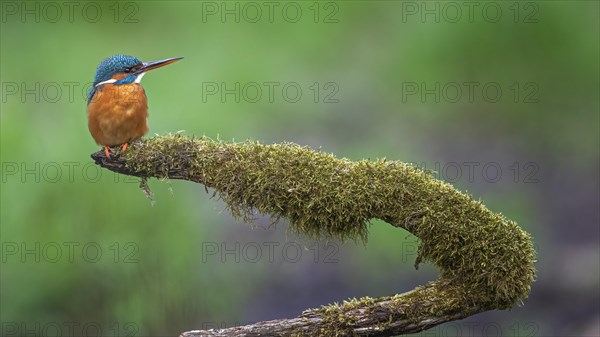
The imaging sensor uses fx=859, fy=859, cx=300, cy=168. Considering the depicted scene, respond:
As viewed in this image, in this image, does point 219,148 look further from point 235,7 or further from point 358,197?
point 235,7

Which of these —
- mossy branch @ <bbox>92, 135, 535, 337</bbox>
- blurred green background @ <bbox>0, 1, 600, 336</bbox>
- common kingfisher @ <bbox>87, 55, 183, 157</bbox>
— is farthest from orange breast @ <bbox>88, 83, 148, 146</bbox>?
blurred green background @ <bbox>0, 1, 600, 336</bbox>

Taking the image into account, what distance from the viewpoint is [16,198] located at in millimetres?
6785

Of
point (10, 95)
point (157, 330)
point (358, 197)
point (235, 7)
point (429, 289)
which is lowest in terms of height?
point (157, 330)

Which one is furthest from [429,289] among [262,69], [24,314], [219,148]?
[262,69]

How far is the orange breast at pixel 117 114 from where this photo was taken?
4.20m

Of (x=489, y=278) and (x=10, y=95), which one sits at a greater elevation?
(x=10, y=95)

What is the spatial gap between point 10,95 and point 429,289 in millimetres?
5924

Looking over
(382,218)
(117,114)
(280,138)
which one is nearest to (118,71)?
(117,114)

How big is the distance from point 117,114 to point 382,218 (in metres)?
1.49

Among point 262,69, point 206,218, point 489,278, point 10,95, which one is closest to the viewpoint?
point 489,278

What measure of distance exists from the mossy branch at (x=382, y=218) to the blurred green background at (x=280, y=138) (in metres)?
2.95

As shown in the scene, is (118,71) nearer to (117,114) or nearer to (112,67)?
(112,67)

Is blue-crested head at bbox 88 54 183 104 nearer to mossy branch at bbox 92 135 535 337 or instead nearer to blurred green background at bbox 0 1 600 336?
mossy branch at bbox 92 135 535 337

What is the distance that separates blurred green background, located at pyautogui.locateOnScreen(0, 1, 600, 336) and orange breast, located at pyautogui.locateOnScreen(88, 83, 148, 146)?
7.72 ft
